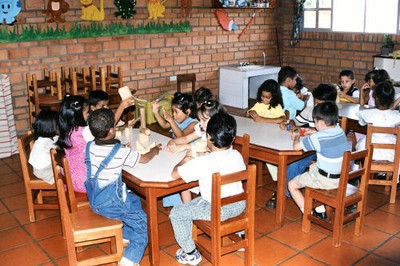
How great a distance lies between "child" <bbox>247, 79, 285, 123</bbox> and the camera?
4.25 meters

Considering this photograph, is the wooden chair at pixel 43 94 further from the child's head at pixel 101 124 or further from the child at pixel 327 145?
the child at pixel 327 145

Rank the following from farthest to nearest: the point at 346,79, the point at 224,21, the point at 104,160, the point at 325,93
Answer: the point at 224,21, the point at 346,79, the point at 325,93, the point at 104,160

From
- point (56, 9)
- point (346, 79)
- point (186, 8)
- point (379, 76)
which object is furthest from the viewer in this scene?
point (186, 8)

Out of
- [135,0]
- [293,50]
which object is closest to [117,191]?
[135,0]

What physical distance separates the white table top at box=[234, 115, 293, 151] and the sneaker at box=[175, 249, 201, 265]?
102cm

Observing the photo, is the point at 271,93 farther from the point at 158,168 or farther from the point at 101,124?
the point at 101,124

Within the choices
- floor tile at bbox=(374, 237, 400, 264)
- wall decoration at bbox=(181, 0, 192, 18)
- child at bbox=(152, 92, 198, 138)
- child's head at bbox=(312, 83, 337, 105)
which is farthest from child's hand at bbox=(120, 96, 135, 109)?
wall decoration at bbox=(181, 0, 192, 18)

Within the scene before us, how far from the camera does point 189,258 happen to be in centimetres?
306

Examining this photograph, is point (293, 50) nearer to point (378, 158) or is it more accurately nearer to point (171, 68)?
point (171, 68)

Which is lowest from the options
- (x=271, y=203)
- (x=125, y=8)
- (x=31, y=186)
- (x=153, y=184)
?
(x=271, y=203)

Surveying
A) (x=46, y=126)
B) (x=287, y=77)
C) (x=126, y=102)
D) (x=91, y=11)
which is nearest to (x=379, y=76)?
(x=287, y=77)

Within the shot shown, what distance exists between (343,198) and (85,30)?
462cm

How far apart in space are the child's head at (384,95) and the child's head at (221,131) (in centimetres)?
196

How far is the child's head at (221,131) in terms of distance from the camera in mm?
2699
